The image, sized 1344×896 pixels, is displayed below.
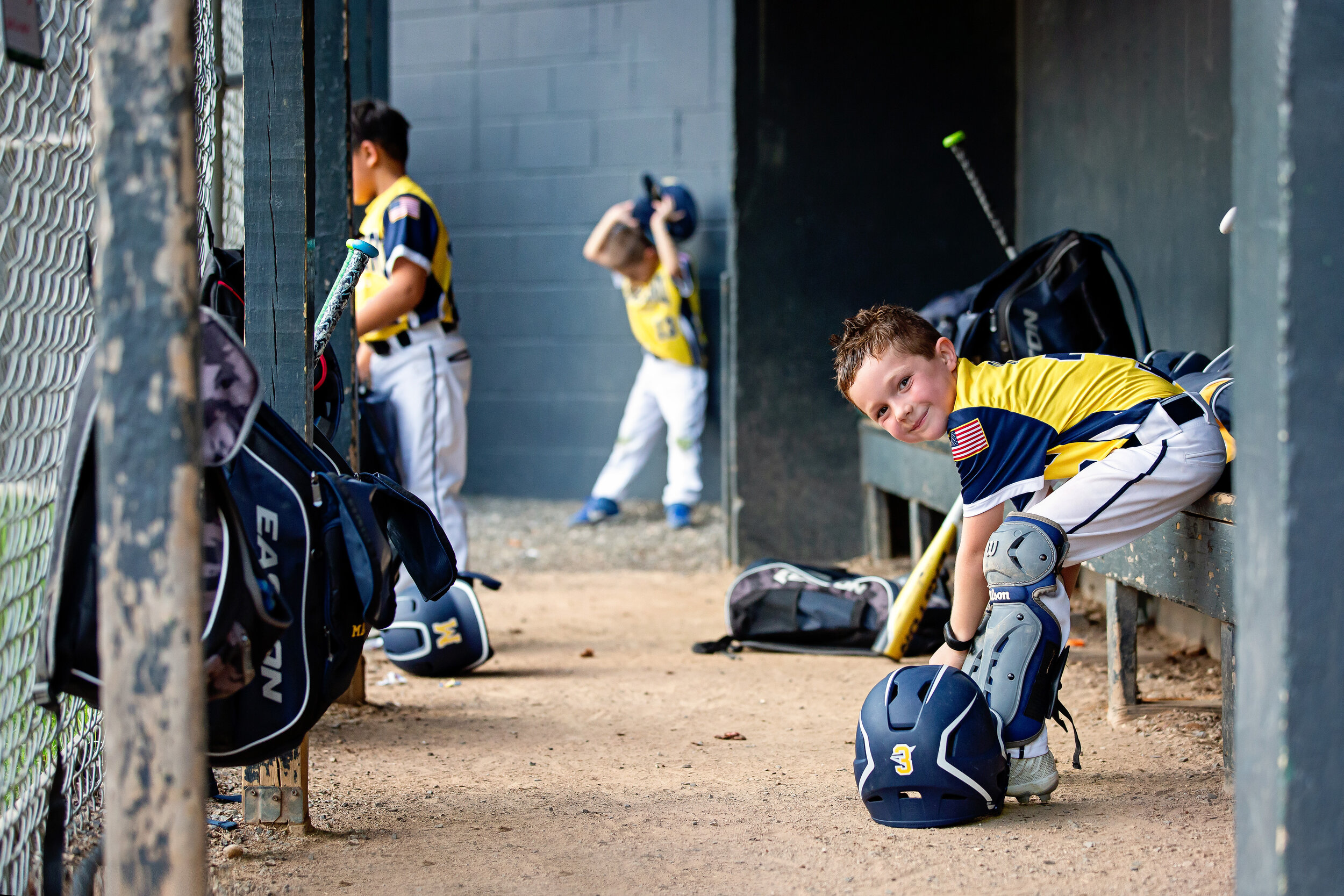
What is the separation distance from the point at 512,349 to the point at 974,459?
5616 millimetres

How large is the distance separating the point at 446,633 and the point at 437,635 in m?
0.03

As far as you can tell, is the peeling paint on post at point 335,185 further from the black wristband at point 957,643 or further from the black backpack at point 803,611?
the black wristband at point 957,643

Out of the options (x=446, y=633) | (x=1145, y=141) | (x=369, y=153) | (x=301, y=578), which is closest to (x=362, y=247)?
(x=301, y=578)

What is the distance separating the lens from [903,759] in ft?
6.90

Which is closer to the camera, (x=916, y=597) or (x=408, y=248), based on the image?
(x=916, y=597)

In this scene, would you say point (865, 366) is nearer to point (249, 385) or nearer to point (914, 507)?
point (249, 385)

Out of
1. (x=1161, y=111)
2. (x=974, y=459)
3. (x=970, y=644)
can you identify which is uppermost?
(x=1161, y=111)

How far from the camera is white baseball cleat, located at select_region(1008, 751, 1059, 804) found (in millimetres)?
2232

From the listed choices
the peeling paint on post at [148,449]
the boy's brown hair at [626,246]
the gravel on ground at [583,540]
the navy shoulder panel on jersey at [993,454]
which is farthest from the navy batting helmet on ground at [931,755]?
the boy's brown hair at [626,246]

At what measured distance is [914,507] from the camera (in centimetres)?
459

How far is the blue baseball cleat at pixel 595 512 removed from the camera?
22.0 ft

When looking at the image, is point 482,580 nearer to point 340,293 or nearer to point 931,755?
point 340,293

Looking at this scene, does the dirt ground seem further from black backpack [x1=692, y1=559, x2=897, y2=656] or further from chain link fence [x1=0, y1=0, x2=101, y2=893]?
chain link fence [x1=0, y1=0, x2=101, y2=893]

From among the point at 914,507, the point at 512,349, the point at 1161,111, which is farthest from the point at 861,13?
the point at 512,349
